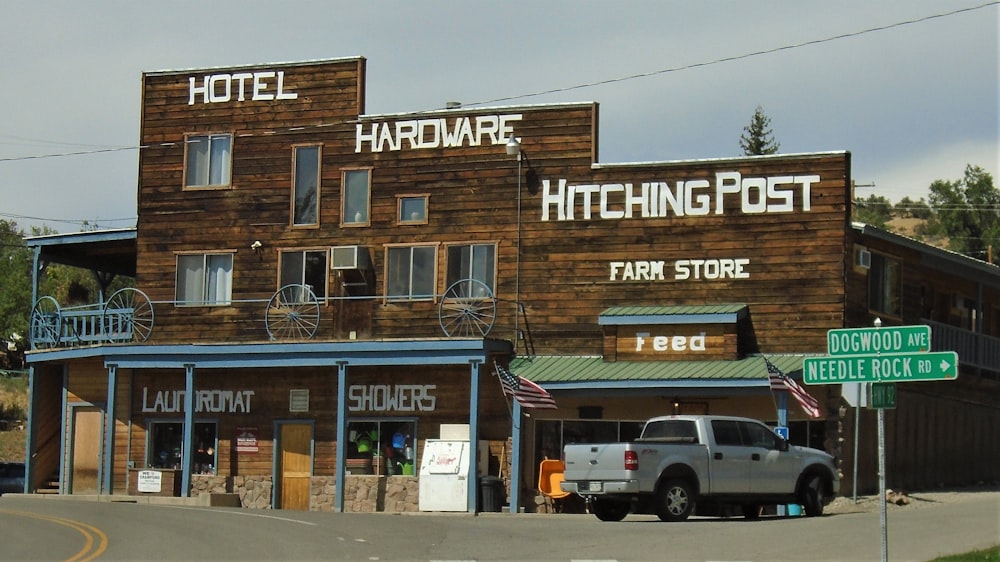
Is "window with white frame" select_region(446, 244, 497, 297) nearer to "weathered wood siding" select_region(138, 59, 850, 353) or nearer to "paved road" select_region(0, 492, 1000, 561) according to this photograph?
"weathered wood siding" select_region(138, 59, 850, 353)

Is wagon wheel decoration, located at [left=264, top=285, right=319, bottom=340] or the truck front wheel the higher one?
wagon wheel decoration, located at [left=264, top=285, right=319, bottom=340]

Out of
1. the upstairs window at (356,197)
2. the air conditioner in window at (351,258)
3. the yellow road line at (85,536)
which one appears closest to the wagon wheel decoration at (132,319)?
the air conditioner in window at (351,258)

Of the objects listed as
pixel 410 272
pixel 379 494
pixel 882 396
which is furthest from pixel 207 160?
pixel 882 396

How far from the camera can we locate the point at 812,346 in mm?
31828

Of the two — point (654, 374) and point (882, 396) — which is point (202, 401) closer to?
point (654, 374)

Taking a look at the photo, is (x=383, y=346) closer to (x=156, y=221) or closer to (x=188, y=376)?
(x=188, y=376)

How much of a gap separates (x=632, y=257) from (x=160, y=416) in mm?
13695

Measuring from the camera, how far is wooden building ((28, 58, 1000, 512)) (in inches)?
1281

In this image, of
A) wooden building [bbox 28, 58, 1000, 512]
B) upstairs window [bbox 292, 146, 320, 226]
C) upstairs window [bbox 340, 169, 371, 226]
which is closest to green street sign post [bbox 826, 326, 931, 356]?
wooden building [bbox 28, 58, 1000, 512]

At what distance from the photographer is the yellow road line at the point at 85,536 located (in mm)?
19594

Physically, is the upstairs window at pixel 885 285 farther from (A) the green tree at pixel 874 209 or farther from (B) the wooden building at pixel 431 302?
(A) the green tree at pixel 874 209

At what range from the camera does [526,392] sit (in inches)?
1264

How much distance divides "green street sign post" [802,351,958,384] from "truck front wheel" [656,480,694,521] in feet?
Answer: 27.6

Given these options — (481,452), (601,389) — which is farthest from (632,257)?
(481,452)
